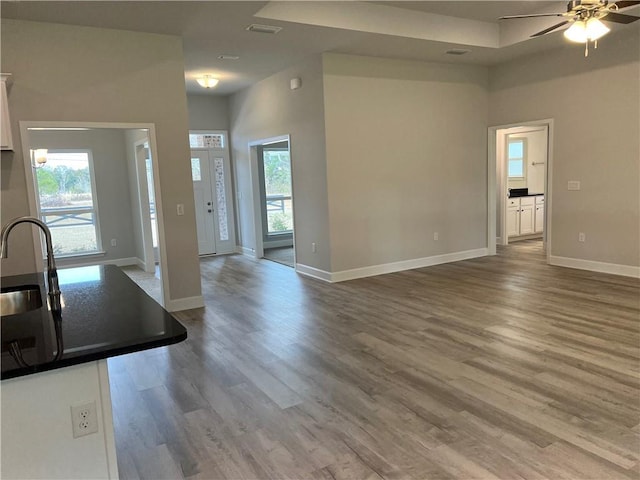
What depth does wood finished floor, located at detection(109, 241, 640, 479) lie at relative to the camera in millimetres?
2191

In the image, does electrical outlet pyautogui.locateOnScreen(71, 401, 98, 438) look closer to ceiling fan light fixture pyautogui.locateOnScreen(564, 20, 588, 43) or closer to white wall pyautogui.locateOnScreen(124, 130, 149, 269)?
ceiling fan light fixture pyautogui.locateOnScreen(564, 20, 588, 43)

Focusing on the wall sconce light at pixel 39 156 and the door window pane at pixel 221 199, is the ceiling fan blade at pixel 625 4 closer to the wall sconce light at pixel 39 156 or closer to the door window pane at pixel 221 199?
the door window pane at pixel 221 199

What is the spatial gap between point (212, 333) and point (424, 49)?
4172 mm

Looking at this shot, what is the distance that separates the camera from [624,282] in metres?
5.30

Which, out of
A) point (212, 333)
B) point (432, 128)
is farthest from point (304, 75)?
point (212, 333)

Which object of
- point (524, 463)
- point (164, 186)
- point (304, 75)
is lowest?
point (524, 463)

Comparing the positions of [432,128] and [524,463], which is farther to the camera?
[432,128]

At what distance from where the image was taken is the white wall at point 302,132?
19.0ft

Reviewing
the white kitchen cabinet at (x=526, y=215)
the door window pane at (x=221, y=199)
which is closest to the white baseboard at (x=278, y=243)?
the door window pane at (x=221, y=199)

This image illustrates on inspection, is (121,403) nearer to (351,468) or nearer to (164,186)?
(351,468)

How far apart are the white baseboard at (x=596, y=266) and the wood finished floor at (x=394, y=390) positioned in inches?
19.5

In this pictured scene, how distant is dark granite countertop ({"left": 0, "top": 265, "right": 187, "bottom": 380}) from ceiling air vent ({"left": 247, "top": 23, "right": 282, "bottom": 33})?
3.20m

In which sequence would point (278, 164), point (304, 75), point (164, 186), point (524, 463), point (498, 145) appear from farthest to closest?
point (278, 164)
point (498, 145)
point (304, 75)
point (164, 186)
point (524, 463)

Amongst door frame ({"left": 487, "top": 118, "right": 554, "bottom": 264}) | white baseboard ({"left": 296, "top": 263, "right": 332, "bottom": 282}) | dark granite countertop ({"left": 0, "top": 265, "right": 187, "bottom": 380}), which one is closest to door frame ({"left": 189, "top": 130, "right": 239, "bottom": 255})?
white baseboard ({"left": 296, "top": 263, "right": 332, "bottom": 282})
